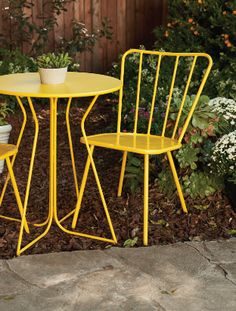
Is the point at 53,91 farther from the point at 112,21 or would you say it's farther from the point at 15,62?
the point at 112,21

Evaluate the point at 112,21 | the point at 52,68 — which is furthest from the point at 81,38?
the point at 52,68

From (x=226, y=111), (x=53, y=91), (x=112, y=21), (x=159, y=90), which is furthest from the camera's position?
(x=112, y=21)

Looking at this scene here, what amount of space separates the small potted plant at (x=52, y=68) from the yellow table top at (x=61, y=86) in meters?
0.03

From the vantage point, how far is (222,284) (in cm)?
340

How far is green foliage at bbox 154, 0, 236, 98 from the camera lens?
594cm

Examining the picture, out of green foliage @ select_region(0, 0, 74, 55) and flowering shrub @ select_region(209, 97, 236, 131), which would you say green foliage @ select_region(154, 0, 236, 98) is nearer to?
flowering shrub @ select_region(209, 97, 236, 131)

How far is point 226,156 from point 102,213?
0.83m

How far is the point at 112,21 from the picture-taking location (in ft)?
24.8

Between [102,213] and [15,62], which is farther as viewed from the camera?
[15,62]

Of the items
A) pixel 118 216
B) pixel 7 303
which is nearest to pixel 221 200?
pixel 118 216

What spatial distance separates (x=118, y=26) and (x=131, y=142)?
3.84 m

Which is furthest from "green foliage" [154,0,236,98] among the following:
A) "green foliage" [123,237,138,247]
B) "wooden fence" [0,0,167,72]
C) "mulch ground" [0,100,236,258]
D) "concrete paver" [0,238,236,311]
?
"concrete paver" [0,238,236,311]

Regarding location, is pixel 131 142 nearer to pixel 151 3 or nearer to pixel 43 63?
pixel 43 63

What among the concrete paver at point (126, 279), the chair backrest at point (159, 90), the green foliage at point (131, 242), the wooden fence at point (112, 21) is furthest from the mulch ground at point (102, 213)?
the wooden fence at point (112, 21)
